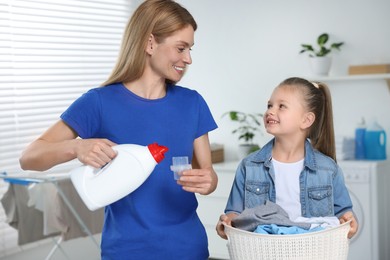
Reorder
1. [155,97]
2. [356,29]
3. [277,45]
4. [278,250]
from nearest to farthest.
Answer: [278,250], [155,97], [356,29], [277,45]

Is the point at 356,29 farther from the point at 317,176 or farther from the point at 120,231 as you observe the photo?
the point at 120,231

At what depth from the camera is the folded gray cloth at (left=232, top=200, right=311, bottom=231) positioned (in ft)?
5.31

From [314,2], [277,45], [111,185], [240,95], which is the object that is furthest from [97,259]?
[111,185]

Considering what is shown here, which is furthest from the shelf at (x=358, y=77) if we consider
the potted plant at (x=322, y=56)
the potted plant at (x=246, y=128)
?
the potted plant at (x=246, y=128)

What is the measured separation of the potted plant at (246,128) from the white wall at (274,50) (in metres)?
0.07

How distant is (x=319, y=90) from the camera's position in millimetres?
2148

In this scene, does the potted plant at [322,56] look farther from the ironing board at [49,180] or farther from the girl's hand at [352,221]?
the girl's hand at [352,221]

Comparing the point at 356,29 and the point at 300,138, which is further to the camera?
the point at 356,29

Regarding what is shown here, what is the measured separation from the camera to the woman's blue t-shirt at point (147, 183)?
1842mm

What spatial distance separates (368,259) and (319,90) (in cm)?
257

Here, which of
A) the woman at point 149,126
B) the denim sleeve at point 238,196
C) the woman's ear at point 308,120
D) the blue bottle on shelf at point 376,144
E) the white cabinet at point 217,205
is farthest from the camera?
the white cabinet at point 217,205

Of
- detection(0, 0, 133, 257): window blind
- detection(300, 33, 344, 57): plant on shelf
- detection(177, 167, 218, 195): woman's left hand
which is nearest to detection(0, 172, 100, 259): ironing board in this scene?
detection(0, 0, 133, 257): window blind

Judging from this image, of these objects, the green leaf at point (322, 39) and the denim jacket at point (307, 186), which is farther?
the green leaf at point (322, 39)

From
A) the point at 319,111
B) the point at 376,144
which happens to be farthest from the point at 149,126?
the point at 376,144
